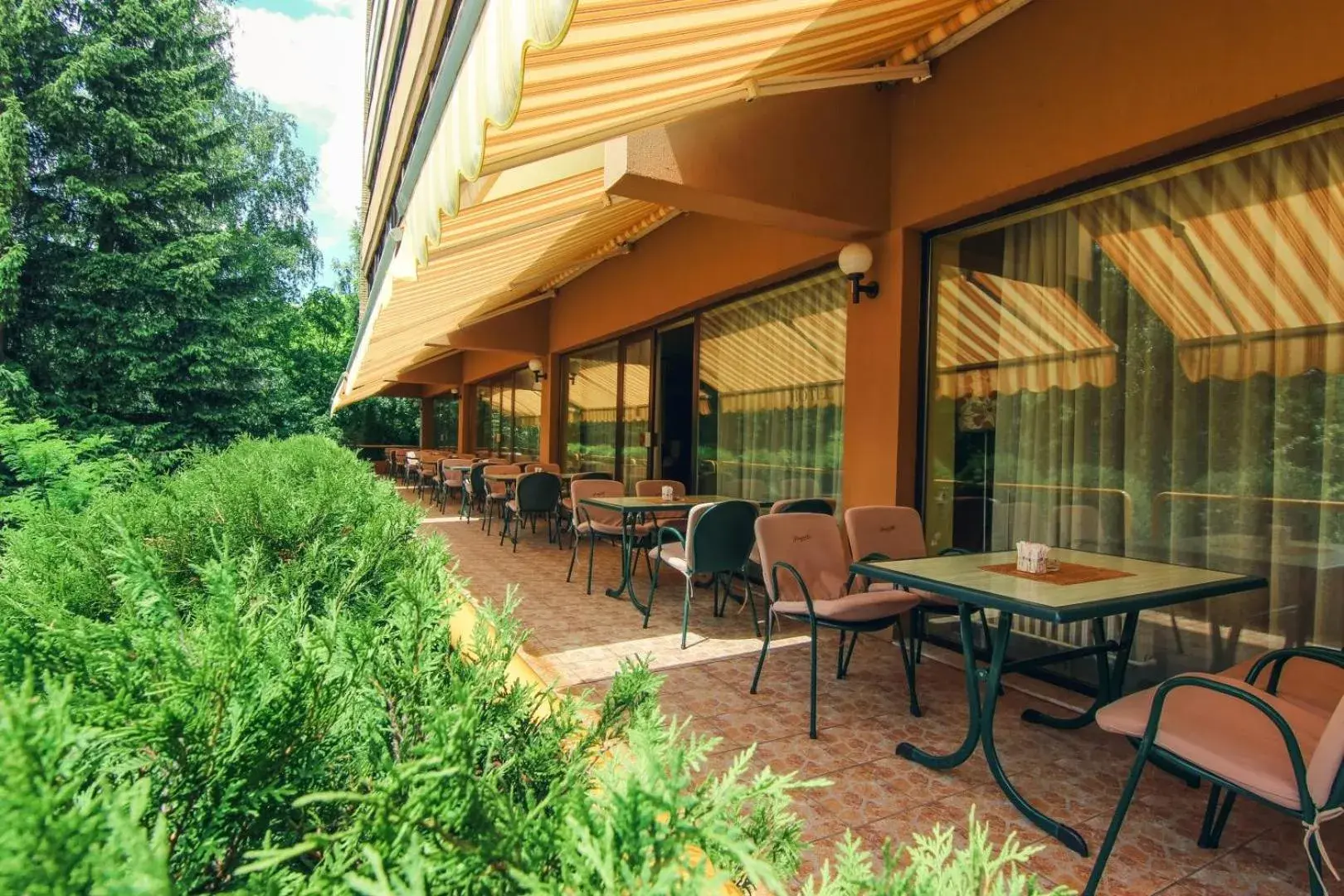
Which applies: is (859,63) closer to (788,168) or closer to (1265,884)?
(788,168)

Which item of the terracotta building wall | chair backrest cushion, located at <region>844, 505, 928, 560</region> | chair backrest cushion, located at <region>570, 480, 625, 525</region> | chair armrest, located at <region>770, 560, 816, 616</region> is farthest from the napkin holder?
chair backrest cushion, located at <region>570, 480, 625, 525</region>

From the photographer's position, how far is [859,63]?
15.6 ft

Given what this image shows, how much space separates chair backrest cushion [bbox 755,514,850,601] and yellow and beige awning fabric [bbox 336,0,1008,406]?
2.25 meters

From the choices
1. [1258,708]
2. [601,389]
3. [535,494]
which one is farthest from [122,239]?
[1258,708]

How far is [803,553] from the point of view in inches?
158

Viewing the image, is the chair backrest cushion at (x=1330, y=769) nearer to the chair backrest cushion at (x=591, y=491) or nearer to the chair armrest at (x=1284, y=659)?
the chair armrest at (x=1284, y=659)

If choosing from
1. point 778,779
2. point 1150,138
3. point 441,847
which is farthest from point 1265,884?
point 1150,138

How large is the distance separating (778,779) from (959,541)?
14.7 feet

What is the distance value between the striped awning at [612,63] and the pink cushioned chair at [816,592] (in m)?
2.26

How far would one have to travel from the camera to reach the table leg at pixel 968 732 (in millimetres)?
2861

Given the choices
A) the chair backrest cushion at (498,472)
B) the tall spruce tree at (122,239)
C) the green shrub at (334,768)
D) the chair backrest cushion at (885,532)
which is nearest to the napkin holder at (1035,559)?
the chair backrest cushion at (885,532)

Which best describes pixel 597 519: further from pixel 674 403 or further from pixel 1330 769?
pixel 1330 769

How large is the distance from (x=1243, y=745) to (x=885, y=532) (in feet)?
7.75

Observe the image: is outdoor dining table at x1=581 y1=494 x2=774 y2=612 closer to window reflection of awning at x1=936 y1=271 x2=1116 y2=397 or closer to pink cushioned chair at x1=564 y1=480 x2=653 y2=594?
pink cushioned chair at x1=564 y1=480 x2=653 y2=594
